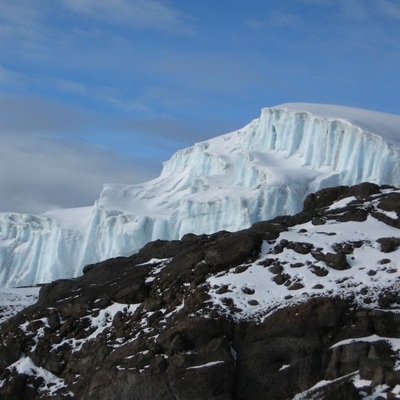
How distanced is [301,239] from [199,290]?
4.15 m

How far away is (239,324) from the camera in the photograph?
22516mm

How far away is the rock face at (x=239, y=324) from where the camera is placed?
69.3 feet

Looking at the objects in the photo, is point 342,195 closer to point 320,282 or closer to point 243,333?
point 320,282

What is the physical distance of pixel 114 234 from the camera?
58.7 m

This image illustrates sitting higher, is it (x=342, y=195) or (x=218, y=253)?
(x=342, y=195)

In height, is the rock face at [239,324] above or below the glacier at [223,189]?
below

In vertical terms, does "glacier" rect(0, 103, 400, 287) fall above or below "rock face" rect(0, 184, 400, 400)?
above

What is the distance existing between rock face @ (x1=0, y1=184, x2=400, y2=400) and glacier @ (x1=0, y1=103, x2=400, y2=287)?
78.6 ft

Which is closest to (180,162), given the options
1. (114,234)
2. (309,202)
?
(114,234)

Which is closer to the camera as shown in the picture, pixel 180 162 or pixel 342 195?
pixel 342 195

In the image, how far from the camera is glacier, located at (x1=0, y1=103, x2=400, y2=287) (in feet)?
174

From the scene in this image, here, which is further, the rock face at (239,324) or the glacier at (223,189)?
the glacier at (223,189)

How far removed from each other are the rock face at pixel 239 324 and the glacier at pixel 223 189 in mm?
23961

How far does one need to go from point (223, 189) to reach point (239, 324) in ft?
115
